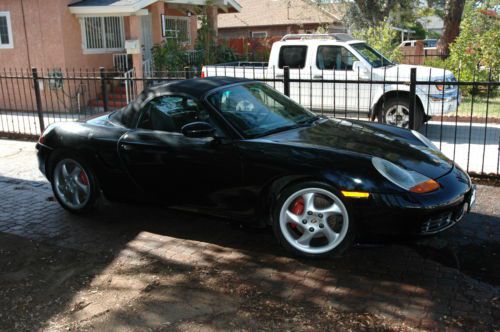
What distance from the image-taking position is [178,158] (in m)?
4.75

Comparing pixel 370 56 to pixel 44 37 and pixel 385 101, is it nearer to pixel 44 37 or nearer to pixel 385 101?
pixel 385 101

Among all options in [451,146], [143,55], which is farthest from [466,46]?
[143,55]

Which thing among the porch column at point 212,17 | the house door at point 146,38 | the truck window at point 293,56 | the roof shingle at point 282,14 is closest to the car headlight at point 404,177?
the truck window at point 293,56

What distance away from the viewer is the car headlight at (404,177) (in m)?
3.96

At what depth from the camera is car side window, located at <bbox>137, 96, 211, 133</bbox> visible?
481cm

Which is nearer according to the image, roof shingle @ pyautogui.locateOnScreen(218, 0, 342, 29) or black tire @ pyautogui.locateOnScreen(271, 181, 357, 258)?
black tire @ pyautogui.locateOnScreen(271, 181, 357, 258)

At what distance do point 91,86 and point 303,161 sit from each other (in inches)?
513

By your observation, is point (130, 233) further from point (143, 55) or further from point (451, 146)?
point (143, 55)

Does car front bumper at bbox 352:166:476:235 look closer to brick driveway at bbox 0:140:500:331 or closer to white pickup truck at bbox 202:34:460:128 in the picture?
brick driveway at bbox 0:140:500:331

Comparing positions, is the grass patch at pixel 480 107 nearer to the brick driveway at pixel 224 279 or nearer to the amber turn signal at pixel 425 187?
the brick driveway at pixel 224 279

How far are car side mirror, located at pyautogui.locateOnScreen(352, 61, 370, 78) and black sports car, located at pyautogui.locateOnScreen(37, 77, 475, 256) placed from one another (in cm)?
538

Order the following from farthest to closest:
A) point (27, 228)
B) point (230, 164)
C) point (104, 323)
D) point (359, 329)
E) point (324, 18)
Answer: point (324, 18), point (27, 228), point (230, 164), point (104, 323), point (359, 329)

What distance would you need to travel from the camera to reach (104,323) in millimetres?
3473

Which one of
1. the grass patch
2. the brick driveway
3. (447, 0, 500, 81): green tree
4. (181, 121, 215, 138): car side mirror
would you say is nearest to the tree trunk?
(447, 0, 500, 81): green tree
